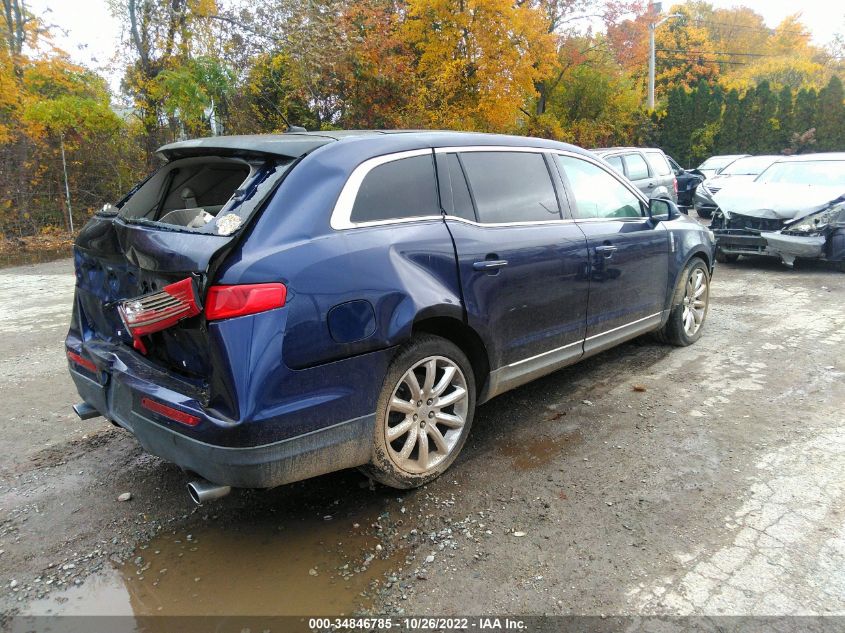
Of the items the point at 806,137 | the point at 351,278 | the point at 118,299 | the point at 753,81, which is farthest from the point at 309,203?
the point at 753,81

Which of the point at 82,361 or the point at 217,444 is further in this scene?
the point at 82,361

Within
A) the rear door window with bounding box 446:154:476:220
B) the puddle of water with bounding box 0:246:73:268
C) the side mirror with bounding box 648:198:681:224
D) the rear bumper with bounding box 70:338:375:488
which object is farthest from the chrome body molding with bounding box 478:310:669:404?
the puddle of water with bounding box 0:246:73:268

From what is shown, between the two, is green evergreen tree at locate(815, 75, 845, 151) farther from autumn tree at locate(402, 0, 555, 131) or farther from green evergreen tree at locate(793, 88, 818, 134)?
autumn tree at locate(402, 0, 555, 131)

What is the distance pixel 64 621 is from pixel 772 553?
9.87ft

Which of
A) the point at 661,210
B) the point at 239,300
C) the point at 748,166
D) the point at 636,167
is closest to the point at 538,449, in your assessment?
the point at 239,300

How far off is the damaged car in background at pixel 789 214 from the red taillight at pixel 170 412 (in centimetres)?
876

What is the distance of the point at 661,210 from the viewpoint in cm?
530

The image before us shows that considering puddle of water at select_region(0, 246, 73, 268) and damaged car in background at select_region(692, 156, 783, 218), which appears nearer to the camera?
puddle of water at select_region(0, 246, 73, 268)

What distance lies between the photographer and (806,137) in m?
33.3

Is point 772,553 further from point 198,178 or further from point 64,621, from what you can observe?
point 198,178

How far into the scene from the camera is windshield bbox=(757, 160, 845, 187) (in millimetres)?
9547

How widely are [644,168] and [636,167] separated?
323 millimetres

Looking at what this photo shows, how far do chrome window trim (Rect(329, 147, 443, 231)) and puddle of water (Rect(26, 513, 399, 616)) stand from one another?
147cm

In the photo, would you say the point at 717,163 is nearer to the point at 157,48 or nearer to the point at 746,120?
the point at 746,120
